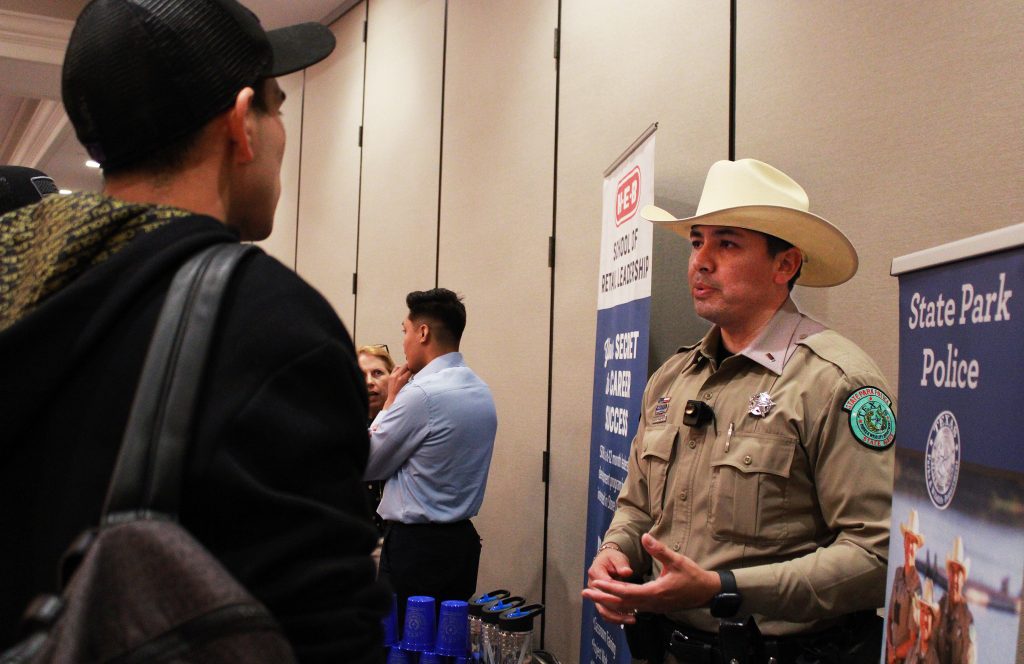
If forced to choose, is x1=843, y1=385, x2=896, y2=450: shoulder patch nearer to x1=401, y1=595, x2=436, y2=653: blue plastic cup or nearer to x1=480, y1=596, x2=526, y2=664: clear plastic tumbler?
x1=480, y1=596, x2=526, y2=664: clear plastic tumbler

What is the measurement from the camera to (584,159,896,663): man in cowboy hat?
6.19 ft

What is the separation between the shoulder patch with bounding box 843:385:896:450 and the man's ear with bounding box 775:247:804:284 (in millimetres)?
443

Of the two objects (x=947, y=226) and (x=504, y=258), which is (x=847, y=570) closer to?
(x=947, y=226)

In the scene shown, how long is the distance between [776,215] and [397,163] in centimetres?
371

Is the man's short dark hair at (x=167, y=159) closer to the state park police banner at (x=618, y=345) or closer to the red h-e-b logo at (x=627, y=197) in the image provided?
the state park police banner at (x=618, y=345)

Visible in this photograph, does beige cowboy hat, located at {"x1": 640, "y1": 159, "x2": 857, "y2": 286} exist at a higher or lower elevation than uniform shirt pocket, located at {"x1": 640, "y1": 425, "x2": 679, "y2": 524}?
higher

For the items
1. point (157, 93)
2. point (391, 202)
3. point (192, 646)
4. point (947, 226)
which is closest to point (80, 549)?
point (192, 646)

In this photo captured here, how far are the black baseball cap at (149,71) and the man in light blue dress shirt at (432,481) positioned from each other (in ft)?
8.96

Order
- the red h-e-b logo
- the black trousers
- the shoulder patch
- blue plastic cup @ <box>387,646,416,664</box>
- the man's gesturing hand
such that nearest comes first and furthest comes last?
the man's gesturing hand → the shoulder patch → the red h-e-b logo → blue plastic cup @ <box>387,646,416,664</box> → the black trousers

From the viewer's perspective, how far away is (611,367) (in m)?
2.97

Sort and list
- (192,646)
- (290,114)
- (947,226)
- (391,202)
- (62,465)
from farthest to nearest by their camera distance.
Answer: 1. (290,114)
2. (391,202)
3. (947,226)
4. (62,465)
5. (192,646)

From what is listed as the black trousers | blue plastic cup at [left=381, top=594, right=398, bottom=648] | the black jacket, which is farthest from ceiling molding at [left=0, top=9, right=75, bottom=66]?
the black jacket

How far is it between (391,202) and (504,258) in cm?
145

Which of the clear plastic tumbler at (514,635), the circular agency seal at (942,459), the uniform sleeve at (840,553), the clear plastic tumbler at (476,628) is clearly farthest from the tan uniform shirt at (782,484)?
the clear plastic tumbler at (476,628)
